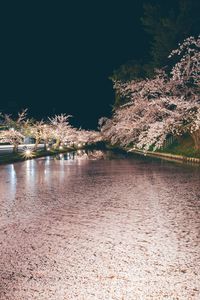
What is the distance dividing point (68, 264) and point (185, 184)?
9721mm

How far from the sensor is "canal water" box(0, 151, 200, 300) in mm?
4383

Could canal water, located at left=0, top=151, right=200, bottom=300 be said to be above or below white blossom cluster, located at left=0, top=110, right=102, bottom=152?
below

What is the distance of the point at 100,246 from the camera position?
6.13m

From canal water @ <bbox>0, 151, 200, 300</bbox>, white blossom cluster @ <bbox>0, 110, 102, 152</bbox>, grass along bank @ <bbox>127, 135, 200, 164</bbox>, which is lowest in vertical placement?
canal water @ <bbox>0, 151, 200, 300</bbox>

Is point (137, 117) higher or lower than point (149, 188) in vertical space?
higher

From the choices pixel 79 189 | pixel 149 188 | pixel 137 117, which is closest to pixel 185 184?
pixel 149 188

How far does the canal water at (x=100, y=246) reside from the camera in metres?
4.38

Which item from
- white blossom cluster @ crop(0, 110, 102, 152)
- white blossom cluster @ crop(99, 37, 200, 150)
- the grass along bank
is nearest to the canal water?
white blossom cluster @ crop(99, 37, 200, 150)

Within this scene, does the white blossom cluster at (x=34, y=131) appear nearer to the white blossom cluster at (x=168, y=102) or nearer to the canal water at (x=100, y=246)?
the white blossom cluster at (x=168, y=102)

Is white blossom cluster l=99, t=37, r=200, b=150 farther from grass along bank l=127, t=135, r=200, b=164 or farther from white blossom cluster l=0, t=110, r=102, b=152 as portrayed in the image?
white blossom cluster l=0, t=110, r=102, b=152

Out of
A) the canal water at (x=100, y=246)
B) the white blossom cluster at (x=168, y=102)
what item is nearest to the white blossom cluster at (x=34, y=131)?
the white blossom cluster at (x=168, y=102)

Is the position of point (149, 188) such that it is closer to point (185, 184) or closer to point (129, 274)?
point (185, 184)

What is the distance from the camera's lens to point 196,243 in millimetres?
6250

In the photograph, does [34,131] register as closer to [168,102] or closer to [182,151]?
[182,151]
